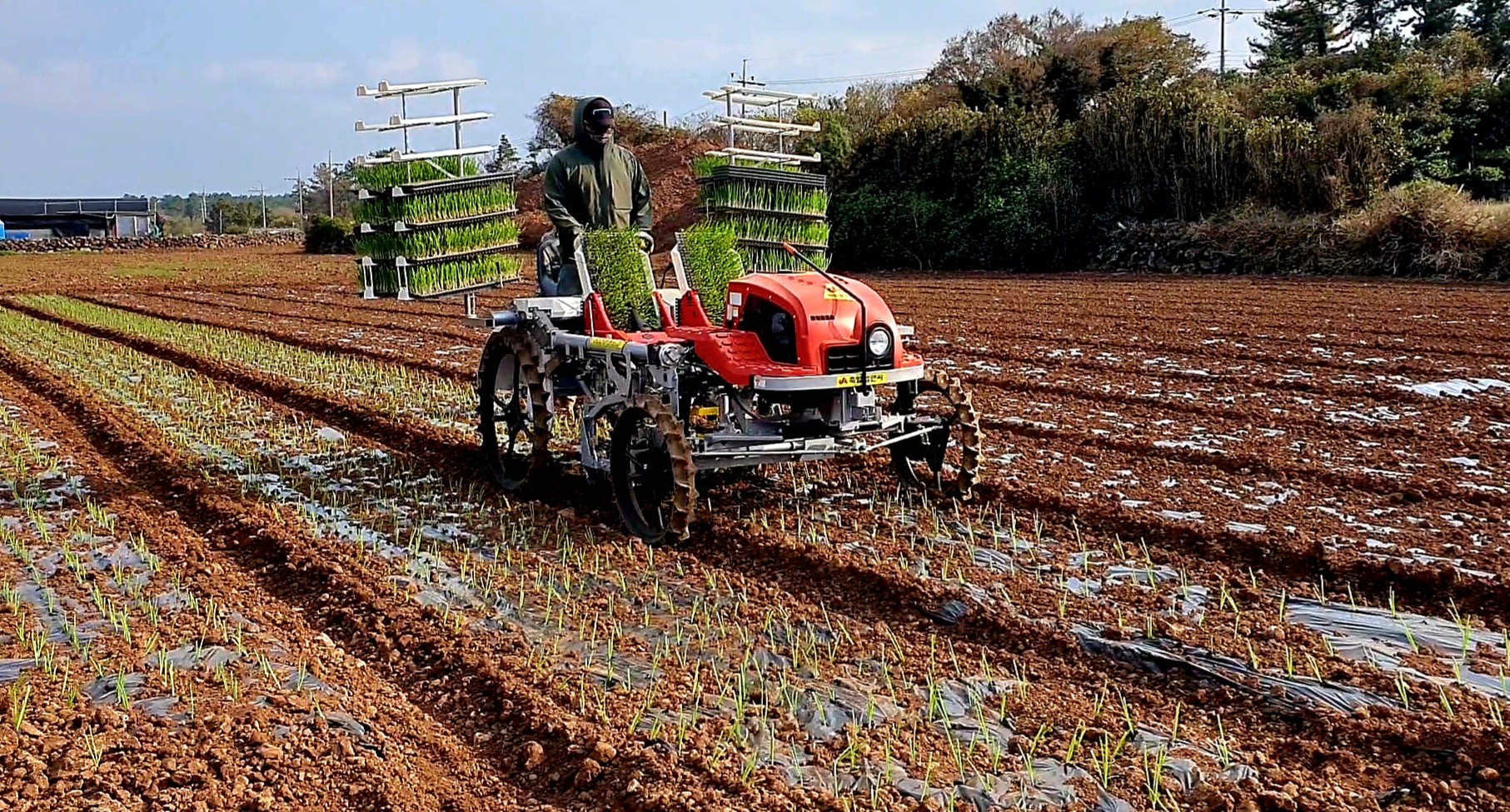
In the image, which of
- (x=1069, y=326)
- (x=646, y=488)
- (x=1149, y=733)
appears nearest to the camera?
(x=1149, y=733)

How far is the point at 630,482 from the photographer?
5.68 metres

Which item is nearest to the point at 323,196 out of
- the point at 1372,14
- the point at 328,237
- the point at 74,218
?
the point at 74,218

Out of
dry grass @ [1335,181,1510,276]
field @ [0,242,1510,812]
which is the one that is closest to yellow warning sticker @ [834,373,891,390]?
field @ [0,242,1510,812]

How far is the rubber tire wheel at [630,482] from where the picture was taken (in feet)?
18.3

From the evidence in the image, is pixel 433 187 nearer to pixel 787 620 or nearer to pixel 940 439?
pixel 940 439

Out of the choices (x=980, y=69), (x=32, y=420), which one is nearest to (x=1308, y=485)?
(x=32, y=420)

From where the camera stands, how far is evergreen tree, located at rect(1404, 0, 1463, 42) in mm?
38656

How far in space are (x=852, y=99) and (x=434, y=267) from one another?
36.1m

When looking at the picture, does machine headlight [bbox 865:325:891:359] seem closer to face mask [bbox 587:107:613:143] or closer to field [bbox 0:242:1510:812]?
field [bbox 0:242:1510:812]

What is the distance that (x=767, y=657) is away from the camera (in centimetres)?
421

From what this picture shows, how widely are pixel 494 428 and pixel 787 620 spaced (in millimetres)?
3025

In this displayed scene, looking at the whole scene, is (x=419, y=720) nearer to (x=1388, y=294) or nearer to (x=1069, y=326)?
(x=1069, y=326)

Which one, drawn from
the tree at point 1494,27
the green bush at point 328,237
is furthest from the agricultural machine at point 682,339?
the green bush at point 328,237

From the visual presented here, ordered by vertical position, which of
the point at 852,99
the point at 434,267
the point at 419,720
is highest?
the point at 852,99
